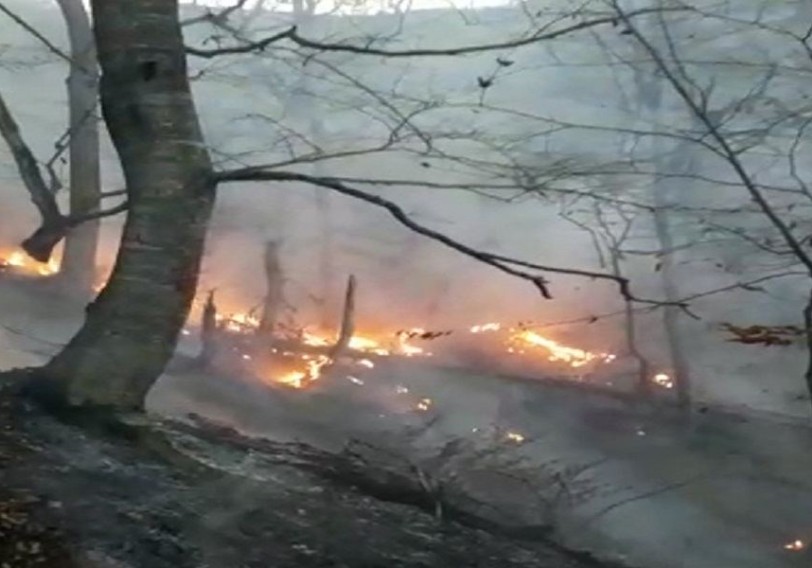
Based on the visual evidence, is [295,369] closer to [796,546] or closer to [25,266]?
[25,266]

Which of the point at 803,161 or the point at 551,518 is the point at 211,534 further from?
the point at 803,161

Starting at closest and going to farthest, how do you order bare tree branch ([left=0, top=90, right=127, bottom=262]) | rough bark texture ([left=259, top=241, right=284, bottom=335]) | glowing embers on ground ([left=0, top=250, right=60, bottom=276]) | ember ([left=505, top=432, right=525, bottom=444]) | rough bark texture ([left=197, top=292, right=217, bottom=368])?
1. bare tree branch ([left=0, top=90, right=127, bottom=262])
2. rough bark texture ([left=197, top=292, right=217, bottom=368])
3. ember ([left=505, top=432, right=525, bottom=444])
4. rough bark texture ([left=259, top=241, right=284, bottom=335])
5. glowing embers on ground ([left=0, top=250, right=60, bottom=276])

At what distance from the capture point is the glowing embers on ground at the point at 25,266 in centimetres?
1535

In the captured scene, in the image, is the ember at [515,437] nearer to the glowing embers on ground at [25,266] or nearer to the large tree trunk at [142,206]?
the glowing embers on ground at [25,266]

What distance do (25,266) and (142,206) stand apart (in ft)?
41.7

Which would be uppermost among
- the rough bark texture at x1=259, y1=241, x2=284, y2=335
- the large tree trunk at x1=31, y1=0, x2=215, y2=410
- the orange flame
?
the orange flame

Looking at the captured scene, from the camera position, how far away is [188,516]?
11.9ft

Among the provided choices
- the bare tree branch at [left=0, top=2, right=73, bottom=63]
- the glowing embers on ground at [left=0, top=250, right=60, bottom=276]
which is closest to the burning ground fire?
the glowing embers on ground at [left=0, top=250, right=60, bottom=276]

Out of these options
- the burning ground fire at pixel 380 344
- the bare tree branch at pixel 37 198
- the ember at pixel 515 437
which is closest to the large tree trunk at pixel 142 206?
the bare tree branch at pixel 37 198

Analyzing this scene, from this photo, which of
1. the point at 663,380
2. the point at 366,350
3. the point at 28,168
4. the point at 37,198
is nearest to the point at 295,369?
the point at 366,350

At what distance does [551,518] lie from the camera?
690cm

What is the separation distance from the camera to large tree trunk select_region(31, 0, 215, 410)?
13.9ft

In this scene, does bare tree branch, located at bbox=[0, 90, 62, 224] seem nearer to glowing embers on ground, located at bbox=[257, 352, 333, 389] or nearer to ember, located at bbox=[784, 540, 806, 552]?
glowing embers on ground, located at bbox=[257, 352, 333, 389]

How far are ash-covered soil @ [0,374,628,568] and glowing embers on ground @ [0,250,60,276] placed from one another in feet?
36.3
